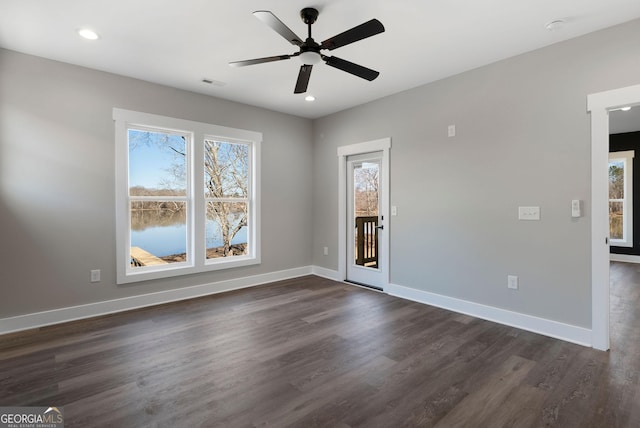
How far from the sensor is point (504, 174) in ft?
11.1

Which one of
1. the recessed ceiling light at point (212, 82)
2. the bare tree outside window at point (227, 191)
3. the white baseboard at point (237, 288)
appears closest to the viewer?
the white baseboard at point (237, 288)

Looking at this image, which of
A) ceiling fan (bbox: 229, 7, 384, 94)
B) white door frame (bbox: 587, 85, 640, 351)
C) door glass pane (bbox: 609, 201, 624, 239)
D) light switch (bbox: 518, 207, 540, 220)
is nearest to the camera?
ceiling fan (bbox: 229, 7, 384, 94)

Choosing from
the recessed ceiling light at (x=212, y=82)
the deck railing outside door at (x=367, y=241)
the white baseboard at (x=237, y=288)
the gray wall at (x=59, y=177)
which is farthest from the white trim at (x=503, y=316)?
the recessed ceiling light at (x=212, y=82)

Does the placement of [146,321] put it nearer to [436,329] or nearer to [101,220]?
[101,220]

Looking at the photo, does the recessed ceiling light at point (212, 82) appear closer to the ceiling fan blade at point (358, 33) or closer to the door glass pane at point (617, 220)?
the ceiling fan blade at point (358, 33)

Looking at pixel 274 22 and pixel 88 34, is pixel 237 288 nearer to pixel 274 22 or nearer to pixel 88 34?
pixel 88 34

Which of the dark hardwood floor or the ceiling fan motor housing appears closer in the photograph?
the dark hardwood floor

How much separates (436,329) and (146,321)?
308cm

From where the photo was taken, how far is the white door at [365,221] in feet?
15.6

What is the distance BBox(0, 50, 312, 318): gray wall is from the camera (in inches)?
125

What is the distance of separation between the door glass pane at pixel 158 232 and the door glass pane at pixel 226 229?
0.38 m

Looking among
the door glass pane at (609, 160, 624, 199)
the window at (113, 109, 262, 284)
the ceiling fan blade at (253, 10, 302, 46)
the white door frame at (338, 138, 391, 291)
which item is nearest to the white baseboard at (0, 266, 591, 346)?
the window at (113, 109, 262, 284)

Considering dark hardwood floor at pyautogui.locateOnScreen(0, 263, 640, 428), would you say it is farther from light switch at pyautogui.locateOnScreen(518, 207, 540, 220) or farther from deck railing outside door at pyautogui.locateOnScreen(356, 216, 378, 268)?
deck railing outside door at pyautogui.locateOnScreen(356, 216, 378, 268)

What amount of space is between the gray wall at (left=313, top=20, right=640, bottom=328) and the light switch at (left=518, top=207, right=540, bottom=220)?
5 centimetres
